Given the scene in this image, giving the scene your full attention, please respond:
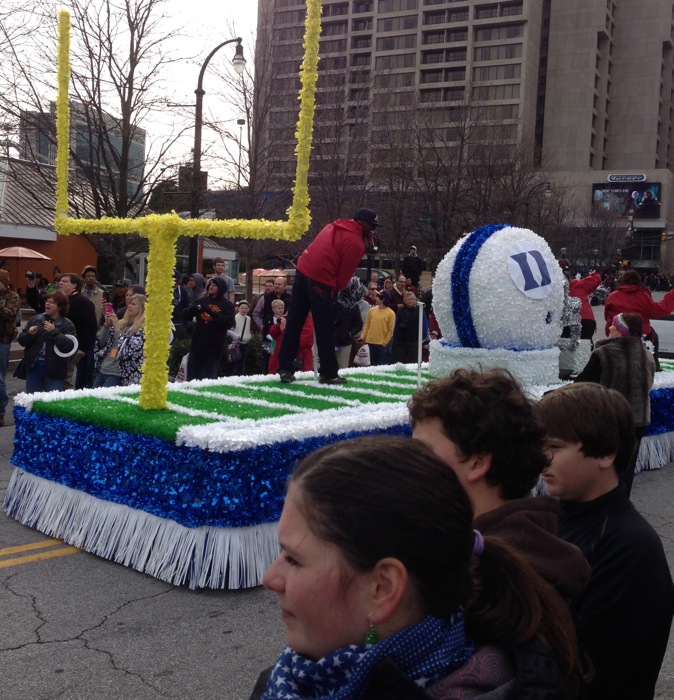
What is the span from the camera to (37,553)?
5289 mm

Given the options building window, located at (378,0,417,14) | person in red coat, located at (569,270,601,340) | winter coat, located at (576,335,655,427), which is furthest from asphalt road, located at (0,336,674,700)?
building window, located at (378,0,417,14)

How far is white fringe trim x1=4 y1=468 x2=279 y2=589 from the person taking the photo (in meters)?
4.77

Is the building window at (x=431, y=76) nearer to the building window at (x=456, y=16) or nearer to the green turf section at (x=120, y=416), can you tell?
the building window at (x=456, y=16)

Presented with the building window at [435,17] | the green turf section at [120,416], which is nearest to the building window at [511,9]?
the building window at [435,17]

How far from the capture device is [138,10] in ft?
45.4

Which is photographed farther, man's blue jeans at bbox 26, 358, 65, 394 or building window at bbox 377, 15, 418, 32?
building window at bbox 377, 15, 418, 32

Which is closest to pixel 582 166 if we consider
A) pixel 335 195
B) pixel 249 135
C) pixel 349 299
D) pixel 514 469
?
pixel 335 195

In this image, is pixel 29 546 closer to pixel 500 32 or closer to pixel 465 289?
pixel 465 289

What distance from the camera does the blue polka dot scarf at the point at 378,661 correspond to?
1.22 m

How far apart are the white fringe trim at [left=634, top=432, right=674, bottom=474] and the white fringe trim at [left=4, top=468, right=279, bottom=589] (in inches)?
197

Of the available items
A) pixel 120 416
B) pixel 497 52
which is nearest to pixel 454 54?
pixel 497 52

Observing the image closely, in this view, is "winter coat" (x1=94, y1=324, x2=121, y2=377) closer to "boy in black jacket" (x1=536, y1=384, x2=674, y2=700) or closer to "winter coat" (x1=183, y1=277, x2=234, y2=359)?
"winter coat" (x1=183, y1=277, x2=234, y2=359)

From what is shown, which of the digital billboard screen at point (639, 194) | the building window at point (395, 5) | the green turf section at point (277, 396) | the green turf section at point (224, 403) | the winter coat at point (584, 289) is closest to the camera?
the green turf section at point (224, 403)

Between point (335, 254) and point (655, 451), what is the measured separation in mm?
4459
